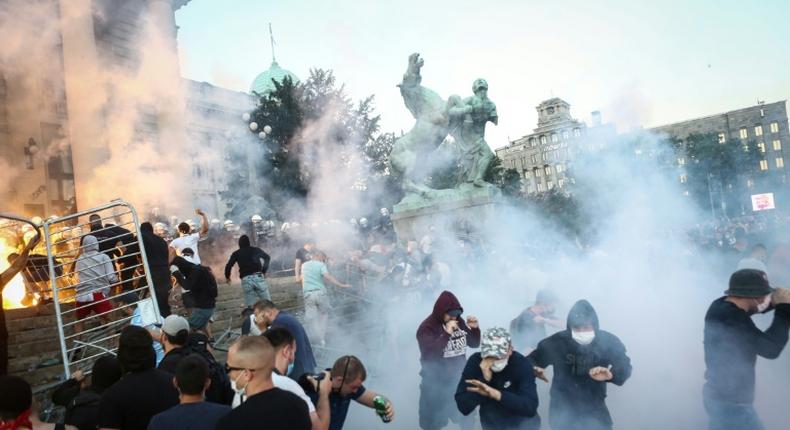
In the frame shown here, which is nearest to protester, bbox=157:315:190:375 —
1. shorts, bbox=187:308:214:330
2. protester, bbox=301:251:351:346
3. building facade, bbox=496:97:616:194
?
shorts, bbox=187:308:214:330

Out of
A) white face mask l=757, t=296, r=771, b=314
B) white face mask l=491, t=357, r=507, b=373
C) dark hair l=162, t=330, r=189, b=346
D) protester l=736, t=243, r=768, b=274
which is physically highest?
dark hair l=162, t=330, r=189, b=346

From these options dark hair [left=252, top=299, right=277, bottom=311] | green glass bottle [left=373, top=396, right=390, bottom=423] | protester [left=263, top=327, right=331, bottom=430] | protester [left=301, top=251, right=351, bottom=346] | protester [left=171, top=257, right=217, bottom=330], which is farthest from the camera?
protester [left=301, top=251, right=351, bottom=346]

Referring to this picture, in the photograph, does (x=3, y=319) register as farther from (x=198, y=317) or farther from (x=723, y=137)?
(x=723, y=137)

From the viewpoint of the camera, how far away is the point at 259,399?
8.48ft

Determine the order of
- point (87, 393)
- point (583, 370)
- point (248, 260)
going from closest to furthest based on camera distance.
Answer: point (87, 393) → point (583, 370) → point (248, 260)

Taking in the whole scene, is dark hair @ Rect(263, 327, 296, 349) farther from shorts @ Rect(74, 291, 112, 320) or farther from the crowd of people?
shorts @ Rect(74, 291, 112, 320)

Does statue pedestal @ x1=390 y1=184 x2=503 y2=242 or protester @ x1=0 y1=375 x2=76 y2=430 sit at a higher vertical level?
statue pedestal @ x1=390 y1=184 x2=503 y2=242

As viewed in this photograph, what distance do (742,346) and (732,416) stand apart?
18.2 inches

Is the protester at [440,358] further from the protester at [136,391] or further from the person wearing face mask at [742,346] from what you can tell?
the protester at [136,391]

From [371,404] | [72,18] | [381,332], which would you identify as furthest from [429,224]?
[72,18]

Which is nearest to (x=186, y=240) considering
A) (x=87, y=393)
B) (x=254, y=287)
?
(x=254, y=287)

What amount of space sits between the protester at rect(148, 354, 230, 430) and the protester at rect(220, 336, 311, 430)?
0.18 meters

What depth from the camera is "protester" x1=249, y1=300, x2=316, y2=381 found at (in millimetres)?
4582

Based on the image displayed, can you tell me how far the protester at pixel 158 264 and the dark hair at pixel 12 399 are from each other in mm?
4320
